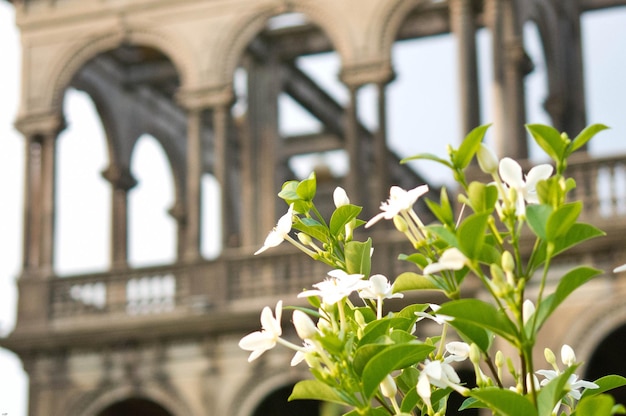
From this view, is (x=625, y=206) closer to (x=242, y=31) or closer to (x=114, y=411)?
(x=242, y=31)

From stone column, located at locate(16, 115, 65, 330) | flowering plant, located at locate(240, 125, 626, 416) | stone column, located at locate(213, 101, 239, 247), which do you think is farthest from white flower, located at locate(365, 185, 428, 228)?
stone column, located at locate(16, 115, 65, 330)

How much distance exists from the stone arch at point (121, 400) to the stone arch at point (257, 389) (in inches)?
29.5

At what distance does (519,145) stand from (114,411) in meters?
7.55

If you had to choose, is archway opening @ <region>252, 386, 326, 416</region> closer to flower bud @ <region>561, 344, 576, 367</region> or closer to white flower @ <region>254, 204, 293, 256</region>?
flower bud @ <region>561, 344, 576, 367</region>

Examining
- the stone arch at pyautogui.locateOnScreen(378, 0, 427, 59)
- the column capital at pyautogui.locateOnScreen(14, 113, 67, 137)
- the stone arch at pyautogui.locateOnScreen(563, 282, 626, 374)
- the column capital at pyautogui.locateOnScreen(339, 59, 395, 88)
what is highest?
the stone arch at pyautogui.locateOnScreen(378, 0, 427, 59)

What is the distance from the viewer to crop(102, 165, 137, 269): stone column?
25.1m

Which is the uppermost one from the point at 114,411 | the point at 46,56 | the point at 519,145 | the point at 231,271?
the point at 46,56

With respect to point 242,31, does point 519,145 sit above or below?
below

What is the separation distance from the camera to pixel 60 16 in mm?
23406

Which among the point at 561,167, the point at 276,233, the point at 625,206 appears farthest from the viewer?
the point at 625,206

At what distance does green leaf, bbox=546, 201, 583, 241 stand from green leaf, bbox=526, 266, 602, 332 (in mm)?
103

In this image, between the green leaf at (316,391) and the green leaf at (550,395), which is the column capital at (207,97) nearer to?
the green leaf at (316,391)

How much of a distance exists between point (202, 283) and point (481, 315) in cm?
1837

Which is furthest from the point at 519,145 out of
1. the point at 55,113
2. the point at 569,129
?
the point at 55,113
